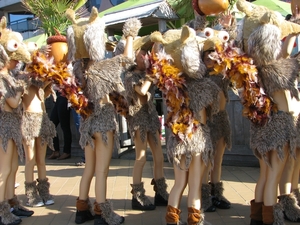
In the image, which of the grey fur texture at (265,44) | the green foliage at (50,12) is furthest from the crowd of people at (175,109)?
the green foliage at (50,12)

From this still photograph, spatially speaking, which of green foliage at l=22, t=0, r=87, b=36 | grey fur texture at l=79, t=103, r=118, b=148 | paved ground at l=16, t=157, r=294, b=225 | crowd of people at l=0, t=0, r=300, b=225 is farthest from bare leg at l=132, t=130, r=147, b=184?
green foliage at l=22, t=0, r=87, b=36

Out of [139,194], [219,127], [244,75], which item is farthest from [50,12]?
[244,75]

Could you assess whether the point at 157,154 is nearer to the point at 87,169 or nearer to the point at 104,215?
the point at 87,169

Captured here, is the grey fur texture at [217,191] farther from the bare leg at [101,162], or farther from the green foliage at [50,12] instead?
the green foliage at [50,12]

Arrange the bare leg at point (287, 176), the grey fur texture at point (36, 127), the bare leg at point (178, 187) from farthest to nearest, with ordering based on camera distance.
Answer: the grey fur texture at point (36, 127)
the bare leg at point (287, 176)
the bare leg at point (178, 187)

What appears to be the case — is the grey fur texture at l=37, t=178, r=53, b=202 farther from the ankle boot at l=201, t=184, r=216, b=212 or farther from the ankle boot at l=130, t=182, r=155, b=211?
the ankle boot at l=201, t=184, r=216, b=212

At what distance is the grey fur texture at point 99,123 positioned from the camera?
12.5 ft

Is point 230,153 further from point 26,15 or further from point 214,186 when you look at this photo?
point 26,15

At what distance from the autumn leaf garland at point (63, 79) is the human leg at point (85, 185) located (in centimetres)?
42

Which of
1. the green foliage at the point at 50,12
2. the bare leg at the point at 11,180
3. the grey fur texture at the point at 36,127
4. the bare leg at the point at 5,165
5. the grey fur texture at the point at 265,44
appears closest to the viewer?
the grey fur texture at the point at 265,44

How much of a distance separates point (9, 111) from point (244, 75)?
8.77ft

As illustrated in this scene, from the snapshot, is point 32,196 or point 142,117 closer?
point 142,117

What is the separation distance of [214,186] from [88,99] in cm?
182

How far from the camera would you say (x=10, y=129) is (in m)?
4.16
